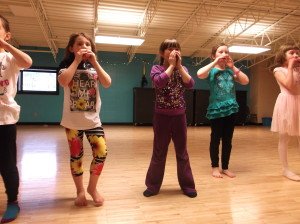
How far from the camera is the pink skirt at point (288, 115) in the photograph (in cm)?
240

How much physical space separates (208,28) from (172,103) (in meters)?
6.44

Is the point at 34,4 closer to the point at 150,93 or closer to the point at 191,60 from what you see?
the point at 150,93

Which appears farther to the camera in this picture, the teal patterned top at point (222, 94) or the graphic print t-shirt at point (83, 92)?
the teal patterned top at point (222, 94)

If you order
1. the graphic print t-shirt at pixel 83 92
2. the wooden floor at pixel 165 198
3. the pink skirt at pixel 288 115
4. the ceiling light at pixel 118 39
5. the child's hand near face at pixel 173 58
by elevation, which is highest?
the ceiling light at pixel 118 39

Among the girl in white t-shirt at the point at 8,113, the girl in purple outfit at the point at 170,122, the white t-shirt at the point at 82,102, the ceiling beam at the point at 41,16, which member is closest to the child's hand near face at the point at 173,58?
A: the girl in purple outfit at the point at 170,122

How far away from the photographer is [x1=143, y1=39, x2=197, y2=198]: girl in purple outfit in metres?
1.95

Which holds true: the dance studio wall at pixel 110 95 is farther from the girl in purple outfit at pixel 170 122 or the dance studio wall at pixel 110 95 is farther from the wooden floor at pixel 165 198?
the girl in purple outfit at pixel 170 122

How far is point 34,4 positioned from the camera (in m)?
5.67

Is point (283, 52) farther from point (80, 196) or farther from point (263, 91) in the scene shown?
point (263, 91)

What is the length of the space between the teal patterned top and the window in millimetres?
8663

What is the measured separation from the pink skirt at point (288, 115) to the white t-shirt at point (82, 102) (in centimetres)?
169

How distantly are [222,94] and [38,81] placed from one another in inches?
352

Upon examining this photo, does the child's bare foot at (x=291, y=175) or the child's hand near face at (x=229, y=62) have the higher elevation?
the child's hand near face at (x=229, y=62)

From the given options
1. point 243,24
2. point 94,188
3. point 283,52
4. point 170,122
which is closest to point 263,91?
point 243,24
